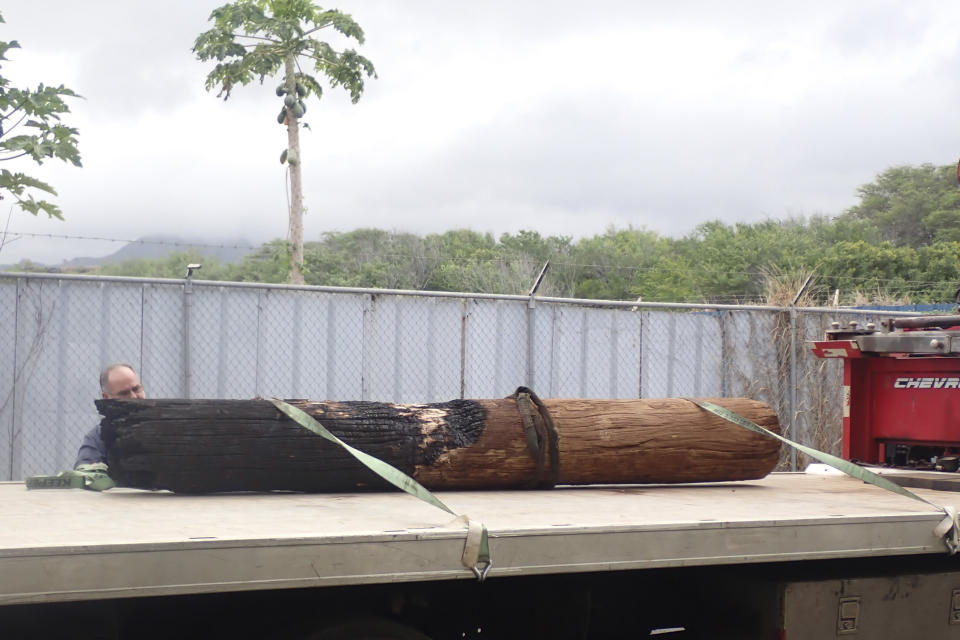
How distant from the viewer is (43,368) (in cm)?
792

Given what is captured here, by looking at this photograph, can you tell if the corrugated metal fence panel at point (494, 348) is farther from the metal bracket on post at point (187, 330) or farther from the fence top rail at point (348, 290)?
the metal bracket on post at point (187, 330)

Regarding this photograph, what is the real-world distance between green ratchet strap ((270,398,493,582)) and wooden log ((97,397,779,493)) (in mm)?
145

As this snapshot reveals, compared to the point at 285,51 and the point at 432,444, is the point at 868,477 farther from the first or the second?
the point at 285,51

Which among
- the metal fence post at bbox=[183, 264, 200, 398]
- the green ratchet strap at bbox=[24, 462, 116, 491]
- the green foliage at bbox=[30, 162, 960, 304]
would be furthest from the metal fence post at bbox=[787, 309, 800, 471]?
the green foliage at bbox=[30, 162, 960, 304]

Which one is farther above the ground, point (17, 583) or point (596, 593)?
point (17, 583)

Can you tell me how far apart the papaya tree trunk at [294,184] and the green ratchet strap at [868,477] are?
14538 mm

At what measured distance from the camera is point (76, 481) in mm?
3977

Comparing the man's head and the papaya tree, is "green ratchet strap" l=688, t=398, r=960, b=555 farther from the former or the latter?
the papaya tree

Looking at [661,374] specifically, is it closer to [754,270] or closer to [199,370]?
[199,370]

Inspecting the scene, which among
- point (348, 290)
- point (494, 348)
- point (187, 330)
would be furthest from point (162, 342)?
point (494, 348)

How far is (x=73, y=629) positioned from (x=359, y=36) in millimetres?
16281

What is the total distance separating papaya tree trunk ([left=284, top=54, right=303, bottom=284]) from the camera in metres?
18.5

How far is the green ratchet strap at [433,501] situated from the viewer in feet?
8.95

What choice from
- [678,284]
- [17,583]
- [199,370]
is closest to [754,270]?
[678,284]
